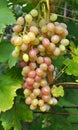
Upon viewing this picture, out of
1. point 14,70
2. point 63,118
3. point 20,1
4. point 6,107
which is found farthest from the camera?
point 63,118

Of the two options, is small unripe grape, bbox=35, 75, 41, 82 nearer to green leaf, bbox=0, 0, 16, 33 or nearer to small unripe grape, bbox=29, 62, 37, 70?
small unripe grape, bbox=29, 62, 37, 70

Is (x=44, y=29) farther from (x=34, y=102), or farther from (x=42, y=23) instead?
(x=34, y=102)

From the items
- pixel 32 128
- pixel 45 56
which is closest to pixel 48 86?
pixel 45 56

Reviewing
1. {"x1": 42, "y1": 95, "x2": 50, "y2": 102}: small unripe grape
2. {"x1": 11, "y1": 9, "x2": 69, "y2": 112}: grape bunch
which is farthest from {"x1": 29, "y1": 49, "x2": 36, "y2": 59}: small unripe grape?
{"x1": 42, "y1": 95, "x2": 50, "y2": 102}: small unripe grape

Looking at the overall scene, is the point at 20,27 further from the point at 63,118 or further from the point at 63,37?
the point at 63,118

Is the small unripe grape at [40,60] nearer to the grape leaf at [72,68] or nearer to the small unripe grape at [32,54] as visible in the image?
the small unripe grape at [32,54]

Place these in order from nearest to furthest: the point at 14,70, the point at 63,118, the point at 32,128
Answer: the point at 14,70 → the point at 63,118 → the point at 32,128
